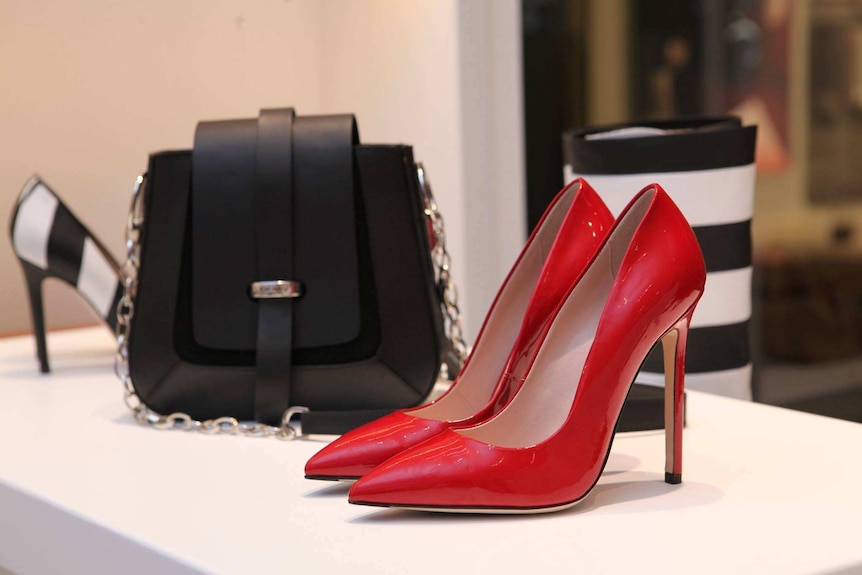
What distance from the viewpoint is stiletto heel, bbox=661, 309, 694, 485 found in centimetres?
68

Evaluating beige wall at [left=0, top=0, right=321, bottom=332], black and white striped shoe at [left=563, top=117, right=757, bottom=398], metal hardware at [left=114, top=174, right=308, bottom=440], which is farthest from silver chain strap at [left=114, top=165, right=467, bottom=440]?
beige wall at [left=0, top=0, right=321, bottom=332]

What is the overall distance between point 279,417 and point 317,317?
100mm

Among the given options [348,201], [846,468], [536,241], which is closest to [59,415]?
[348,201]

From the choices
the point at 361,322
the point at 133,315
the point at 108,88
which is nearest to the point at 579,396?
the point at 361,322

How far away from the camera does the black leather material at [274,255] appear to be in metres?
0.91

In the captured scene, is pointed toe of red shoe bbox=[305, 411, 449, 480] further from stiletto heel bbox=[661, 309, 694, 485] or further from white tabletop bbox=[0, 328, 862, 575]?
stiletto heel bbox=[661, 309, 694, 485]

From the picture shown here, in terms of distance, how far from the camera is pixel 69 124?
1618 millimetres

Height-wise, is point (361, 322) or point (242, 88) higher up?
point (242, 88)

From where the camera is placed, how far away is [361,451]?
2.22 feet

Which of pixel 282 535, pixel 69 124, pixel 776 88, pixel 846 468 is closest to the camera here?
pixel 282 535

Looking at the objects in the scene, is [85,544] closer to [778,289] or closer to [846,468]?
[846,468]

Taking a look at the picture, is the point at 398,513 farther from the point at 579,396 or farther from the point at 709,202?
the point at 709,202

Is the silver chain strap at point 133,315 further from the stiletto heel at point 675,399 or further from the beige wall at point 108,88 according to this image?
the beige wall at point 108,88

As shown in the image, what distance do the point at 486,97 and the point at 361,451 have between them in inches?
51.0
